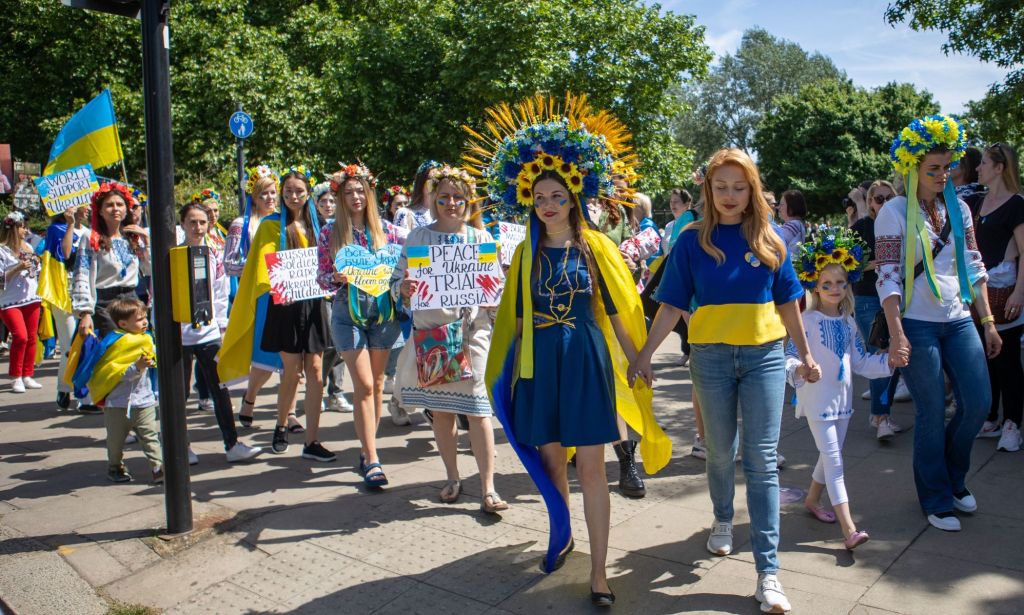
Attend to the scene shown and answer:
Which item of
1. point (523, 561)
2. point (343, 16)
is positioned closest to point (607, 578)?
point (523, 561)

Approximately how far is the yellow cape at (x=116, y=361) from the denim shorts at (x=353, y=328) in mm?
1255

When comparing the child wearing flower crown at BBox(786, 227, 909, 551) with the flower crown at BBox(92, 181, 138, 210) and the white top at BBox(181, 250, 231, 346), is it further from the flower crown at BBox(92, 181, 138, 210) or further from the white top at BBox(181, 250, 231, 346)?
the flower crown at BBox(92, 181, 138, 210)

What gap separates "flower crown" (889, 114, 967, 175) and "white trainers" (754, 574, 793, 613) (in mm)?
2254

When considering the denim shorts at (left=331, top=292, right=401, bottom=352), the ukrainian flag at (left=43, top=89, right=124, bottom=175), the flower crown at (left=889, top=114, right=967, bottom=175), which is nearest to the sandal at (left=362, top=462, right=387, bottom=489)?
the denim shorts at (left=331, top=292, right=401, bottom=352)

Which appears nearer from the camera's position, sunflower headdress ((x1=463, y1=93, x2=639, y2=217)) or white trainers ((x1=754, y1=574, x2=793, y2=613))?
white trainers ((x1=754, y1=574, x2=793, y2=613))

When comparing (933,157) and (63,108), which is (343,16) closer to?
(63,108)

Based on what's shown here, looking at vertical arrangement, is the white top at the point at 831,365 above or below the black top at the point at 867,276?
below

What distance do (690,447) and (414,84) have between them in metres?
16.4

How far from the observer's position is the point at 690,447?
5.93 m

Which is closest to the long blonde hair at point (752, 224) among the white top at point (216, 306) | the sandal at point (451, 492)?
the sandal at point (451, 492)

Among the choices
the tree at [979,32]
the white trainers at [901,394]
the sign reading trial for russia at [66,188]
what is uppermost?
the tree at [979,32]

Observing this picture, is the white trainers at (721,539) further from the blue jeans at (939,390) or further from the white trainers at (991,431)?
the white trainers at (991,431)

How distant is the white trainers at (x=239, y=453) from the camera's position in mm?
5938

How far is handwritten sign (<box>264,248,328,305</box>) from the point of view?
559 centimetres
